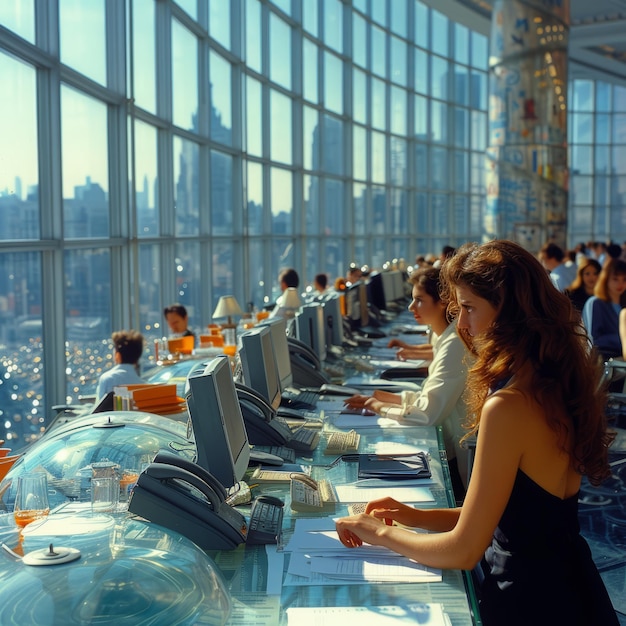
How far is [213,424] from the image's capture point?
8.20 ft

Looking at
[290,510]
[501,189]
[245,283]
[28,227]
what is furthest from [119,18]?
[501,189]

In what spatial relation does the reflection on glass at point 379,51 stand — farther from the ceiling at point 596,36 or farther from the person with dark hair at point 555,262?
the person with dark hair at point 555,262

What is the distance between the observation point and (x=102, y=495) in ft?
7.29

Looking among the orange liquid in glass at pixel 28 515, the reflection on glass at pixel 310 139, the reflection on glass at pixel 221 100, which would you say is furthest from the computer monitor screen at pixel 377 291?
the orange liquid in glass at pixel 28 515

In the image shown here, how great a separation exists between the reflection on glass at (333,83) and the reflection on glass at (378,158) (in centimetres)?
216

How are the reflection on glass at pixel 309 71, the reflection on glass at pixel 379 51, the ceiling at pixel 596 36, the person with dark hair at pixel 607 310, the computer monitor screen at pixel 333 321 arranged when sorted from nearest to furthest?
the computer monitor screen at pixel 333 321 < the person with dark hair at pixel 607 310 < the reflection on glass at pixel 309 71 < the reflection on glass at pixel 379 51 < the ceiling at pixel 596 36

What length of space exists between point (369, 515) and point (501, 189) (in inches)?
549

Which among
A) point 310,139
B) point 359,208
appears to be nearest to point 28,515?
point 310,139

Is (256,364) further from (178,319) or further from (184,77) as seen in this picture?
(184,77)

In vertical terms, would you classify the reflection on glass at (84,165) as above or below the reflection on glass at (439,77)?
below

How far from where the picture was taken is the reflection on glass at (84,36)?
6.60 meters

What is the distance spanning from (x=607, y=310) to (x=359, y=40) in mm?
11102

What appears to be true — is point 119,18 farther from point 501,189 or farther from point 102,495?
point 501,189

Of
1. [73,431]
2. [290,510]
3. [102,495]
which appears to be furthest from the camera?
[73,431]
